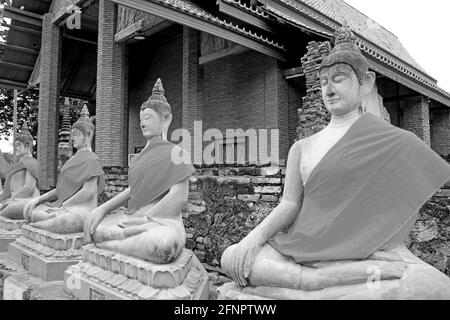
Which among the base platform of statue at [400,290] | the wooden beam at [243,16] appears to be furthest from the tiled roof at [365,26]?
the base platform of statue at [400,290]

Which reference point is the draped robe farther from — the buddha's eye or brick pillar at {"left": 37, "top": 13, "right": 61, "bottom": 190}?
brick pillar at {"left": 37, "top": 13, "right": 61, "bottom": 190}

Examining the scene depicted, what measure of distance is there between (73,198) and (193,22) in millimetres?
4945

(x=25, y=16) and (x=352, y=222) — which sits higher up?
(x=25, y=16)

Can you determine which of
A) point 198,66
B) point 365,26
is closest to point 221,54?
point 198,66

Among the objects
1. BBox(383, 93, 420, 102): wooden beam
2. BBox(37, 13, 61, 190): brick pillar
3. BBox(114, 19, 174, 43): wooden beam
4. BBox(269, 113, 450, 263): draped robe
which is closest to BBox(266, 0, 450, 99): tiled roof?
BBox(383, 93, 420, 102): wooden beam

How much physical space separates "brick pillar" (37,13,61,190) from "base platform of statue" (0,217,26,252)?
770 centimetres

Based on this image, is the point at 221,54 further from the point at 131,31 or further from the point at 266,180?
the point at 266,180

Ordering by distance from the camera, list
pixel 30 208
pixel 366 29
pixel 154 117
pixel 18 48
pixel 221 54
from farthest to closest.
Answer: pixel 366 29
pixel 18 48
pixel 221 54
pixel 30 208
pixel 154 117

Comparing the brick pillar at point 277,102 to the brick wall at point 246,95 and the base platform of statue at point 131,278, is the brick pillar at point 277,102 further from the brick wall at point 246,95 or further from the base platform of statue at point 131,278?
the base platform of statue at point 131,278

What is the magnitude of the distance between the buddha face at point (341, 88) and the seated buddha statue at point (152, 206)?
146cm

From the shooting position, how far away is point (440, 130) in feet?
46.5

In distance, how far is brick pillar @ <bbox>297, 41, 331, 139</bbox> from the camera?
5832 mm
